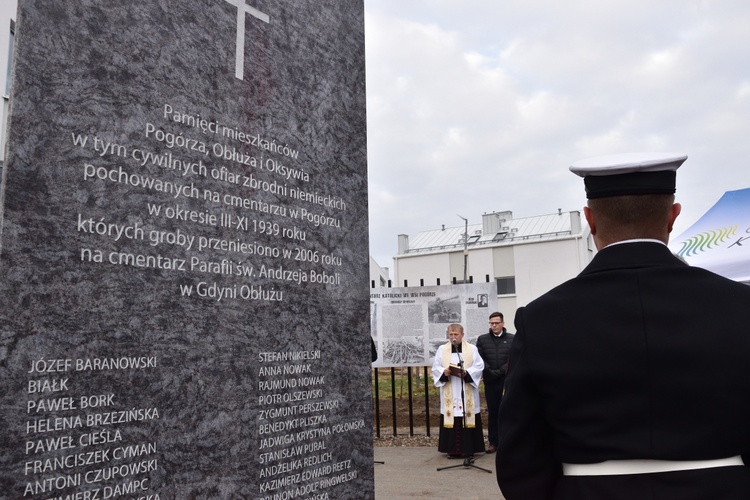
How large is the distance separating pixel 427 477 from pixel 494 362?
7.82 ft

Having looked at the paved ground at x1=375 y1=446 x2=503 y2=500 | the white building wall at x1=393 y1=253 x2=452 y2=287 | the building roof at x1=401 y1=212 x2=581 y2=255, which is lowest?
the paved ground at x1=375 y1=446 x2=503 y2=500

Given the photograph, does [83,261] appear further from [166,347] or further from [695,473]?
[695,473]

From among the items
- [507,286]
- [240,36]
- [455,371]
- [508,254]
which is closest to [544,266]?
[508,254]

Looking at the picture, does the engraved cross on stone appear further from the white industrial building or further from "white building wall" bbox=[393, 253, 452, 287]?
"white building wall" bbox=[393, 253, 452, 287]

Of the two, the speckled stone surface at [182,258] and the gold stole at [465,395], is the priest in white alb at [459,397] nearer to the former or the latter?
the gold stole at [465,395]

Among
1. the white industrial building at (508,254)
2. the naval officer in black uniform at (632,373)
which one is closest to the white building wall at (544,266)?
the white industrial building at (508,254)

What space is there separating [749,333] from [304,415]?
5.50ft

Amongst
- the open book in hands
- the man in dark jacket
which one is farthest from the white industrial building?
the open book in hands

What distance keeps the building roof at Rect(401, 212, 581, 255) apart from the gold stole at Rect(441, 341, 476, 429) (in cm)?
2891

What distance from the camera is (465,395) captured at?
9102 millimetres

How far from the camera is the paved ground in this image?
6.94 metres

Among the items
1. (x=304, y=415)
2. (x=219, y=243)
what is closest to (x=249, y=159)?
(x=219, y=243)

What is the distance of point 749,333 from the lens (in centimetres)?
142

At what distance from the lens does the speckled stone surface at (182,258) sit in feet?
5.68
